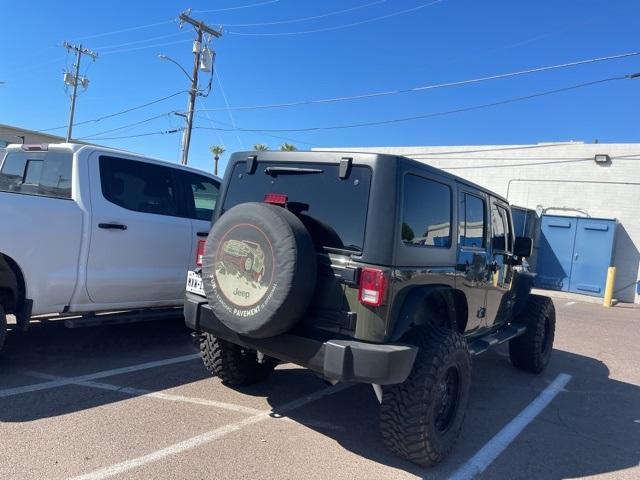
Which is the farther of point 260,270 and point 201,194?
point 201,194

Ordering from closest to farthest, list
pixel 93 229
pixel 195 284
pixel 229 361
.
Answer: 1. pixel 195 284
2. pixel 229 361
3. pixel 93 229

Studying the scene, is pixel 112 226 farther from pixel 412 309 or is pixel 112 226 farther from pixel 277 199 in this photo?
pixel 412 309

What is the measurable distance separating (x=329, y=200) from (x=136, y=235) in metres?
2.50

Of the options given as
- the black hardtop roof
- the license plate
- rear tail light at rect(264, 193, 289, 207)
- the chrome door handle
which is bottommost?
the license plate

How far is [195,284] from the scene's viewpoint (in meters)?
4.23

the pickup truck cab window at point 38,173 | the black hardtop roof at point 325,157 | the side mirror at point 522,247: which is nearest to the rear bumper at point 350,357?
the black hardtop roof at point 325,157

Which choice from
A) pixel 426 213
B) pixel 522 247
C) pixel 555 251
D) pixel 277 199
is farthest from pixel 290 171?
pixel 555 251

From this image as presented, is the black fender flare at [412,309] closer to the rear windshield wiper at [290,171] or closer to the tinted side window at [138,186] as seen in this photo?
the rear windshield wiper at [290,171]

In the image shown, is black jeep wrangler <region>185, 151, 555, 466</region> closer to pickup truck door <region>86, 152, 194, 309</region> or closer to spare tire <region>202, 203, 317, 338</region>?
spare tire <region>202, 203, 317, 338</region>

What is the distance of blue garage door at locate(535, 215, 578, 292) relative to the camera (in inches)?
675

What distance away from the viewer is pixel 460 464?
369cm

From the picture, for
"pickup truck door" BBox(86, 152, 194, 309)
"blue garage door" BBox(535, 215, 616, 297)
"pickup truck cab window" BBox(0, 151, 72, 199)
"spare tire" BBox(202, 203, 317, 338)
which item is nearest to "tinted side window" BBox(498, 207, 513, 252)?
"spare tire" BBox(202, 203, 317, 338)

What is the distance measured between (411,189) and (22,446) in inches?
118

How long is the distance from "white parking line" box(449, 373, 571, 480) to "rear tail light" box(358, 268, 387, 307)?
1298mm
